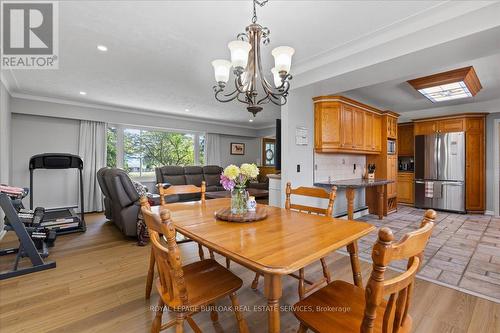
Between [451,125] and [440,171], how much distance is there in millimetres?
1068

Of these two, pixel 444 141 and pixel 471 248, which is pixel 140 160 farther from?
pixel 444 141

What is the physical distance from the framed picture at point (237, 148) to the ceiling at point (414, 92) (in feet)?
14.9

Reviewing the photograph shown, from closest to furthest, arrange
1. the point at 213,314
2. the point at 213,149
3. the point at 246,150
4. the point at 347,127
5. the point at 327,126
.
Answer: the point at 213,314 < the point at 327,126 < the point at 347,127 < the point at 213,149 < the point at 246,150

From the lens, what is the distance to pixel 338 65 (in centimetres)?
274

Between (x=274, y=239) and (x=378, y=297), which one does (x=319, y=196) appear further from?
(x=378, y=297)

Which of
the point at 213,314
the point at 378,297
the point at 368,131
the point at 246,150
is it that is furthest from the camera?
the point at 246,150

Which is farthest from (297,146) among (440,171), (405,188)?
(405,188)

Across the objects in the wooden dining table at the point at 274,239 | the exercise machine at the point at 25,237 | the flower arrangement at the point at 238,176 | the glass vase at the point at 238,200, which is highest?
the flower arrangement at the point at 238,176

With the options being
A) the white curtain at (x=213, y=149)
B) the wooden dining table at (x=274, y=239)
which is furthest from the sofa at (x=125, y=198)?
the white curtain at (x=213, y=149)

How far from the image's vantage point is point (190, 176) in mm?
6664

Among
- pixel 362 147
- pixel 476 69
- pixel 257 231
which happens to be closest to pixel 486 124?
pixel 476 69

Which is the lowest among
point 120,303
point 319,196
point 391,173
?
point 120,303

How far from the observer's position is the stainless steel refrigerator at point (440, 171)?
514 cm

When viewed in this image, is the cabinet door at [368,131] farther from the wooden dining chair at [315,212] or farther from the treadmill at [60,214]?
the treadmill at [60,214]
